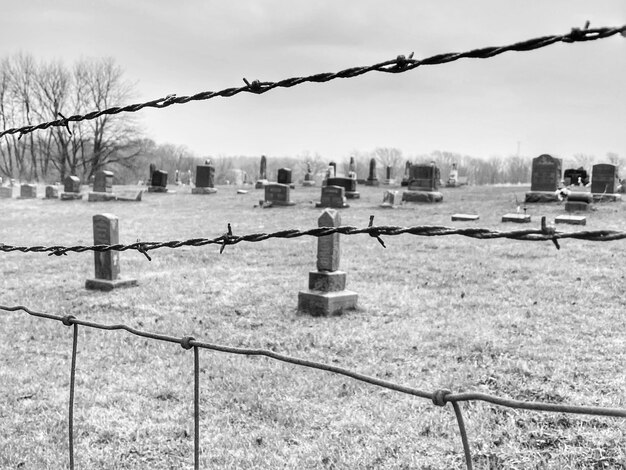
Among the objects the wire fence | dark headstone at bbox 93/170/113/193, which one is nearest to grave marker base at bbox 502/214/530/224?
the wire fence

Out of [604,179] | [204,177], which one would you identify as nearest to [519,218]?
[604,179]

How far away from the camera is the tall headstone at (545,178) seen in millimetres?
21319

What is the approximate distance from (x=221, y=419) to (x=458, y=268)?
7.71 m

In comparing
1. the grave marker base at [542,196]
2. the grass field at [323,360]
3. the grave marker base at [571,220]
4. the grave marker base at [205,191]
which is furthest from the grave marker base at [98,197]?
the grave marker base at [571,220]

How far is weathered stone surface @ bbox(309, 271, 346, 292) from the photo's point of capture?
27.5 ft

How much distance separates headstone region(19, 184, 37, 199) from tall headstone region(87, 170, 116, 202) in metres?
5.44

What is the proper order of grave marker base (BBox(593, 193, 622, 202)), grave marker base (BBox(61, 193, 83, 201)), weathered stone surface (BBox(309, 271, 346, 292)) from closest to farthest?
weathered stone surface (BBox(309, 271, 346, 292)), grave marker base (BBox(593, 193, 622, 202)), grave marker base (BBox(61, 193, 83, 201))

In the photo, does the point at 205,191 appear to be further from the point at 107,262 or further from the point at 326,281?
the point at 326,281

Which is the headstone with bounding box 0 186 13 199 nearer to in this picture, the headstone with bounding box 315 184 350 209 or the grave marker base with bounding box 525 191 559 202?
the headstone with bounding box 315 184 350 209

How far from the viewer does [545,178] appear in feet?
71.1

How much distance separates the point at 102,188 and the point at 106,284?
923 inches

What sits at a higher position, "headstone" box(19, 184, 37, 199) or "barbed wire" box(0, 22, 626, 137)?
"barbed wire" box(0, 22, 626, 137)

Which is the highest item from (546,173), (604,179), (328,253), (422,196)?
(546,173)

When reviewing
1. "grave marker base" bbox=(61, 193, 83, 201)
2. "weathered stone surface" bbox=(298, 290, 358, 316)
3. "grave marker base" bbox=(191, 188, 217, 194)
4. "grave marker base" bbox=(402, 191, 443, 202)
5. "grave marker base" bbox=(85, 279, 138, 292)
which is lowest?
"grave marker base" bbox=(85, 279, 138, 292)
